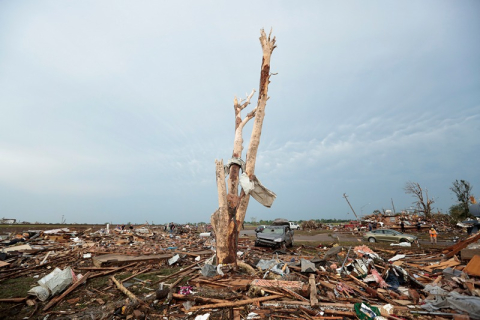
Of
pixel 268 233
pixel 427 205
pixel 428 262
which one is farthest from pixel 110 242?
pixel 427 205

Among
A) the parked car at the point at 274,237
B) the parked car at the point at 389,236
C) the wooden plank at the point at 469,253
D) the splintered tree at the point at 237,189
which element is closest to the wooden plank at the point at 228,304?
the splintered tree at the point at 237,189

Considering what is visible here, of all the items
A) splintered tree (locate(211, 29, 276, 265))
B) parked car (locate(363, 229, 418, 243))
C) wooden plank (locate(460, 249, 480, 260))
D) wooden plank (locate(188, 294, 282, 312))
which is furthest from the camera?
parked car (locate(363, 229, 418, 243))

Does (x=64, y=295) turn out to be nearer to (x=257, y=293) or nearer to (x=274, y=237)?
(x=257, y=293)

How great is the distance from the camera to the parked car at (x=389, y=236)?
57.4ft

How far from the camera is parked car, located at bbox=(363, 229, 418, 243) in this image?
17.5m

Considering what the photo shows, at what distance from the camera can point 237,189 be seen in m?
7.25

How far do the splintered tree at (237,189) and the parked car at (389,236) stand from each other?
16.6m

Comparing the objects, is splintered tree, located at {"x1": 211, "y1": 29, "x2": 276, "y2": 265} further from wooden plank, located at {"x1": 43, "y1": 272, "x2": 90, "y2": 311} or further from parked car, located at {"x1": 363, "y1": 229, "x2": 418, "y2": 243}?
parked car, located at {"x1": 363, "y1": 229, "x2": 418, "y2": 243}

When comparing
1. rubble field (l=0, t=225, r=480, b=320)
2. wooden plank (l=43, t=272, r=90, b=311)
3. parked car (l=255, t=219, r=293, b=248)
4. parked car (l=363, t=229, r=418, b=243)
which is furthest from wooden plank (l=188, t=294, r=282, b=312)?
parked car (l=363, t=229, r=418, b=243)

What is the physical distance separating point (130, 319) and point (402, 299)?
6120 mm

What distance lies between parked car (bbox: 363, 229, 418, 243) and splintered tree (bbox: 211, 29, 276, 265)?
16648mm

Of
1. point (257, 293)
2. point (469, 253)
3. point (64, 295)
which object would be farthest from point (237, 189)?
point (469, 253)

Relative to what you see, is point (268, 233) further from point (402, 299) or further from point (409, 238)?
point (409, 238)

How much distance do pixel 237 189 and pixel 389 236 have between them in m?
17.7
